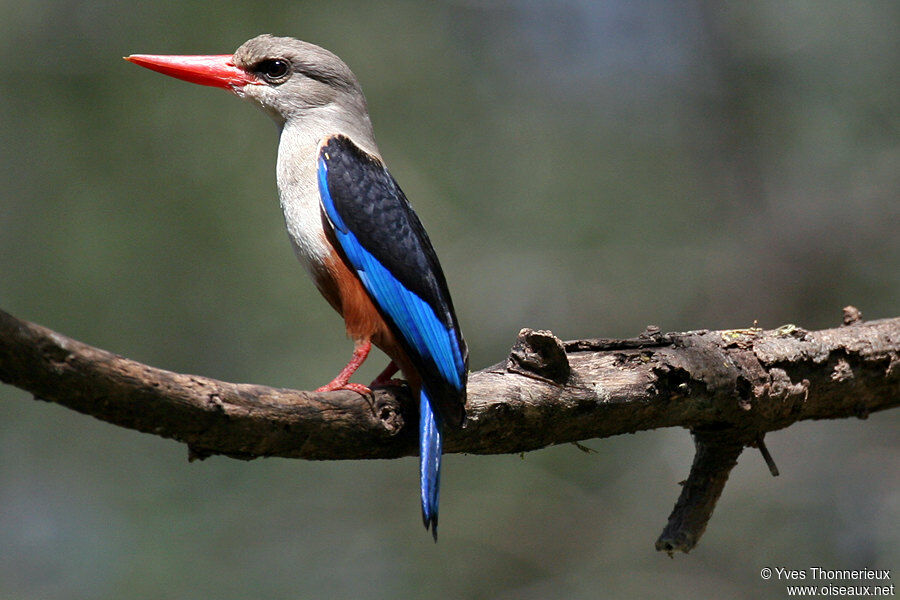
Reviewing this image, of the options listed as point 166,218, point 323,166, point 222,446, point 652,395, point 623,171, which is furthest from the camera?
point 623,171

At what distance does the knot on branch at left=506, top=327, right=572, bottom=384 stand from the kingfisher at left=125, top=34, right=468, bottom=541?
21 centimetres

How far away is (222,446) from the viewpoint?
221 centimetres

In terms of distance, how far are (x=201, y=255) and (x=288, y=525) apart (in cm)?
238

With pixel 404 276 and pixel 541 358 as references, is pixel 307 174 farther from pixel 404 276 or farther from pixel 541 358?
pixel 541 358

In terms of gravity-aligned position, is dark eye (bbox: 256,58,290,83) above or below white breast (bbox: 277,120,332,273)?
above

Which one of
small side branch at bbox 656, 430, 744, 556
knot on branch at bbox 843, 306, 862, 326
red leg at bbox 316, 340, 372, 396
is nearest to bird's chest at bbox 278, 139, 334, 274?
red leg at bbox 316, 340, 372, 396

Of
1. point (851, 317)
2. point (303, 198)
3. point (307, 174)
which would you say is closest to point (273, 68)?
point (307, 174)

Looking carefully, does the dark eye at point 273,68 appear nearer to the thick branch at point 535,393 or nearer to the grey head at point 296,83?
the grey head at point 296,83

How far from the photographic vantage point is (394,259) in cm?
324

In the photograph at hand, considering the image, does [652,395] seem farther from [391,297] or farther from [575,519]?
[575,519]

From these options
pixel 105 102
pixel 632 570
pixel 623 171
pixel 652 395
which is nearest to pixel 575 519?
pixel 632 570

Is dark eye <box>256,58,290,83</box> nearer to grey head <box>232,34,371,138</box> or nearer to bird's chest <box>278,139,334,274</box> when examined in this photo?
grey head <box>232,34,371,138</box>

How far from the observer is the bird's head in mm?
3953

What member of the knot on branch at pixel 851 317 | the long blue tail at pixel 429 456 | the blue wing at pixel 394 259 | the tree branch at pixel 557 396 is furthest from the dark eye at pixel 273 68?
the knot on branch at pixel 851 317
